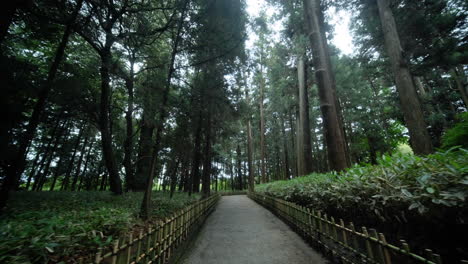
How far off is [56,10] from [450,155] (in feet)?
29.4

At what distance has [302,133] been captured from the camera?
9.77m

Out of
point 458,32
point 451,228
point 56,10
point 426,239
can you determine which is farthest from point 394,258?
point 458,32

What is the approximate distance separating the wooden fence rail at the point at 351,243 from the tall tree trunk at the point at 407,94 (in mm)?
3720

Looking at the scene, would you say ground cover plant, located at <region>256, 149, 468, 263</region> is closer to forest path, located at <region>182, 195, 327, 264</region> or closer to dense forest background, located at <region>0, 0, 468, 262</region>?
forest path, located at <region>182, 195, 327, 264</region>

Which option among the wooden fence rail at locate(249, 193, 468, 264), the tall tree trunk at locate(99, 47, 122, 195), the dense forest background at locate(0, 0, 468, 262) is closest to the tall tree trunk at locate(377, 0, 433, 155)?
the dense forest background at locate(0, 0, 468, 262)

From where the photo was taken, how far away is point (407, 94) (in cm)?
509

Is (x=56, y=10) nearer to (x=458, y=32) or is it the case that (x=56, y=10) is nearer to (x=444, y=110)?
(x=458, y=32)

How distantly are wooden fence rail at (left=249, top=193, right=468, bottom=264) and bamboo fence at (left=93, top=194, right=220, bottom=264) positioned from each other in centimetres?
261

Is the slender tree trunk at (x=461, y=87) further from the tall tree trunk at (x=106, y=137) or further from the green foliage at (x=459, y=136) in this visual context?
the tall tree trunk at (x=106, y=137)

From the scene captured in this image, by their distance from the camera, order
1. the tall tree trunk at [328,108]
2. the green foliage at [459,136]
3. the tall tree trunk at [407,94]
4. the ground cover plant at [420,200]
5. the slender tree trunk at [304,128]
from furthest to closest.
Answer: the slender tree trunk at [304,128] → the green foliage at [459,136] → the tall tree trunk at [328,108] → the tall tree trunk at [407,94] → the ground cover plant at [420,200]

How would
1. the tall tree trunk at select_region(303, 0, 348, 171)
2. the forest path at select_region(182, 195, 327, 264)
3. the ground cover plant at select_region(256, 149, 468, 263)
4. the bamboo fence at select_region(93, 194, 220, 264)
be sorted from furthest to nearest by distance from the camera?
the tall tree trunk at select_region(303, 0, 348, 171)
the forest path at select_region(182, 195, 327, 264)
the bamboo fence at select_region(93, 194, 220, 264)
the ground cover plant at select_region(256, 149, 468, 263)

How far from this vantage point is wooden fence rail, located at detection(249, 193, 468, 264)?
5.23ft

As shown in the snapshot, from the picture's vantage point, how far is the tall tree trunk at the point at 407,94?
468cm

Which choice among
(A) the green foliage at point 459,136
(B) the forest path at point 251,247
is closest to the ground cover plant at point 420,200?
(B) the forest path at point 251,247
